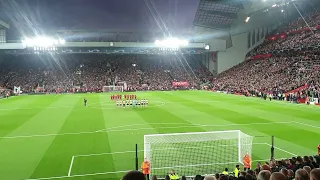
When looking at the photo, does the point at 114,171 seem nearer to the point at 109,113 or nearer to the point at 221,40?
the point at 109,113

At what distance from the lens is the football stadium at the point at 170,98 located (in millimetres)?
14438

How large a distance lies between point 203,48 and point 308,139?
195ft

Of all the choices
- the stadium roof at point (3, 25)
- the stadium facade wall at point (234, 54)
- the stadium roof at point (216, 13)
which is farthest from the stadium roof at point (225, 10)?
the stadium roof at point (3, 25)

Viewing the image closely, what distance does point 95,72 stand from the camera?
7850cm

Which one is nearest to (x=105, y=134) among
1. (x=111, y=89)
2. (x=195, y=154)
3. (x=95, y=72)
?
(x=195, y=154)

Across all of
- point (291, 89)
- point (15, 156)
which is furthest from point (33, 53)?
point (15, 156)

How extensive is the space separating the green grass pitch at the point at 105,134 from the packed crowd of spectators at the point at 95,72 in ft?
134

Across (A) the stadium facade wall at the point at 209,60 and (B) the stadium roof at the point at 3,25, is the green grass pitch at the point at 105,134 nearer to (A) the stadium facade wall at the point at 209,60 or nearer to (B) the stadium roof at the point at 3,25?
(B) the stadium roof at the point at 3,25

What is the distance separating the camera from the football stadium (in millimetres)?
14438

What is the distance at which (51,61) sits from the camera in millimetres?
79750

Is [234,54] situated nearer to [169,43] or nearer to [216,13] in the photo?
[216,13]

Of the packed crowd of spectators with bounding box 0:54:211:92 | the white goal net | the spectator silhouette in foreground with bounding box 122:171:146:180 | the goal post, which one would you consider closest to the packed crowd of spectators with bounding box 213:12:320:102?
the packed crowd of spectators with bounding box 0:54:211:92

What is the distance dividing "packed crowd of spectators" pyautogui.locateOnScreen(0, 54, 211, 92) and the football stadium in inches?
13.7

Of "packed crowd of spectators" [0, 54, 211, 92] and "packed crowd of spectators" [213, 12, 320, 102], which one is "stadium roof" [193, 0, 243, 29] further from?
"packed crowd of spectators" [0, 54, 211, 92]
